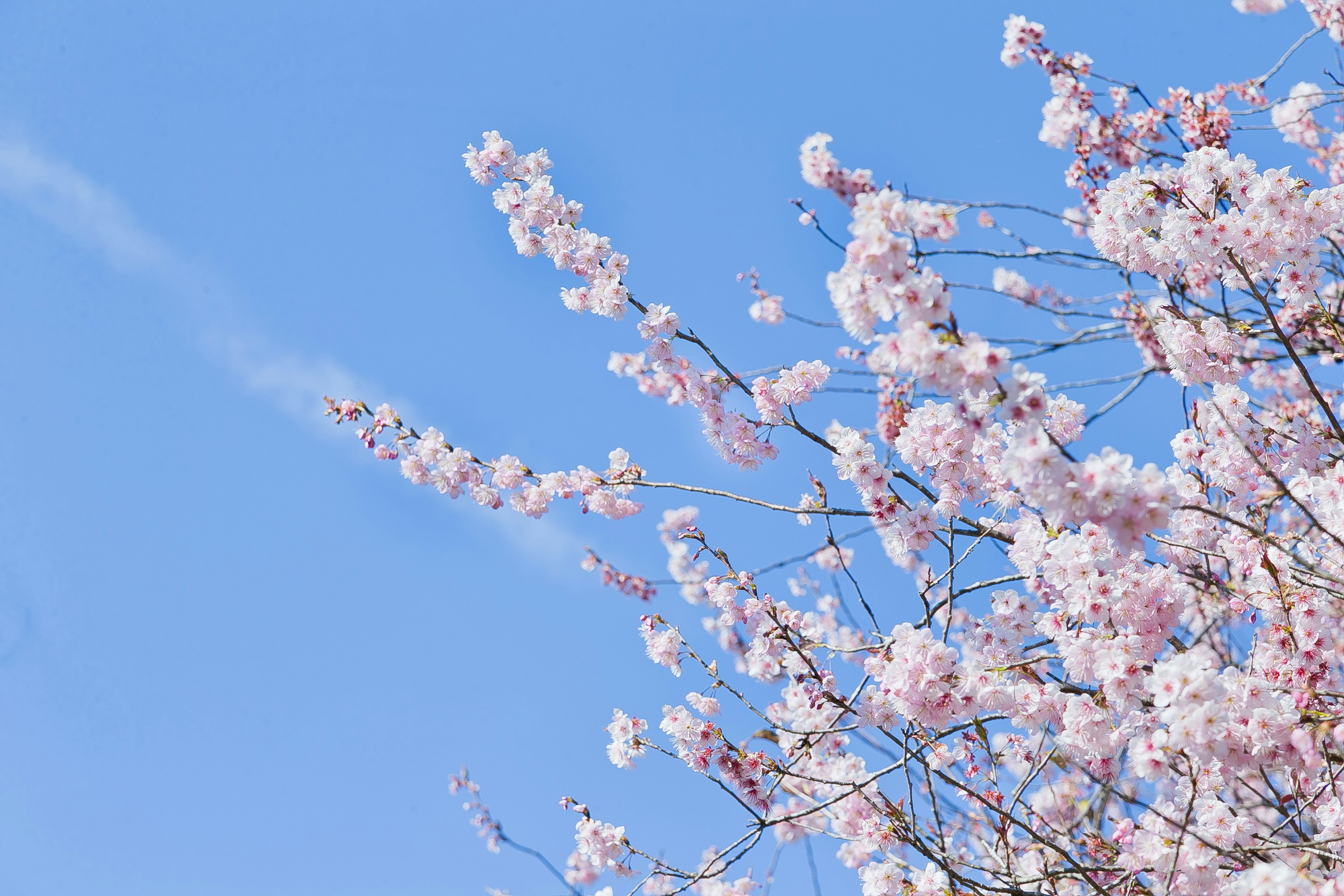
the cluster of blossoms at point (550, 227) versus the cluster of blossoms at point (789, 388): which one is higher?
the cluster of blossoms at point (550, 227)

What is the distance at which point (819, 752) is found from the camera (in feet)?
18.2

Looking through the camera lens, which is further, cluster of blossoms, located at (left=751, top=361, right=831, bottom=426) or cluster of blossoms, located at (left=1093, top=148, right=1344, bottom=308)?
cluster of blossoms, located at (left=751, top=361, right=831, bottom=426)

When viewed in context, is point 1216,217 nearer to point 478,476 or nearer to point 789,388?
point 789,388

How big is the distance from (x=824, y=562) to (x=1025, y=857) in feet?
8.61

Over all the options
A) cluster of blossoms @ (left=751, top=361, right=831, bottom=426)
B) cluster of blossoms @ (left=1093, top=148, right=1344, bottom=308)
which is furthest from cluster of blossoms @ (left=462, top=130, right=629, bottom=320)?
cluster of blossoms @ (left=1093, top=148, right=1344, bottom=308)

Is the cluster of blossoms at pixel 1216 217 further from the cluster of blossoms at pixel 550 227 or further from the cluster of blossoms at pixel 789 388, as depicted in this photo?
the cluster of blossoms at pixel 550 227

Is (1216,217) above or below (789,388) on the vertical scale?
above

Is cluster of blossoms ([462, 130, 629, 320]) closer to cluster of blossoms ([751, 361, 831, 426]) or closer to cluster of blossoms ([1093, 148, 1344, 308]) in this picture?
cluster of blossoms ([751, 361, 831, 426])

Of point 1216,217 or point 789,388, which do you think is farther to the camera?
point 789,388

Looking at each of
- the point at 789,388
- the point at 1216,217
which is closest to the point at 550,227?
the point at 789,388

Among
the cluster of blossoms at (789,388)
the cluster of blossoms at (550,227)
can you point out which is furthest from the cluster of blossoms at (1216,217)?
the cluster of blossoms at (550,227)

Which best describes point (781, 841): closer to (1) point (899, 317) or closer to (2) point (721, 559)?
(2) point (721, 559)

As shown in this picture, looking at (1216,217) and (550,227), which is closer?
(1216,217)

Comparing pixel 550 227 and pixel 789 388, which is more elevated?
pixel 550 227
